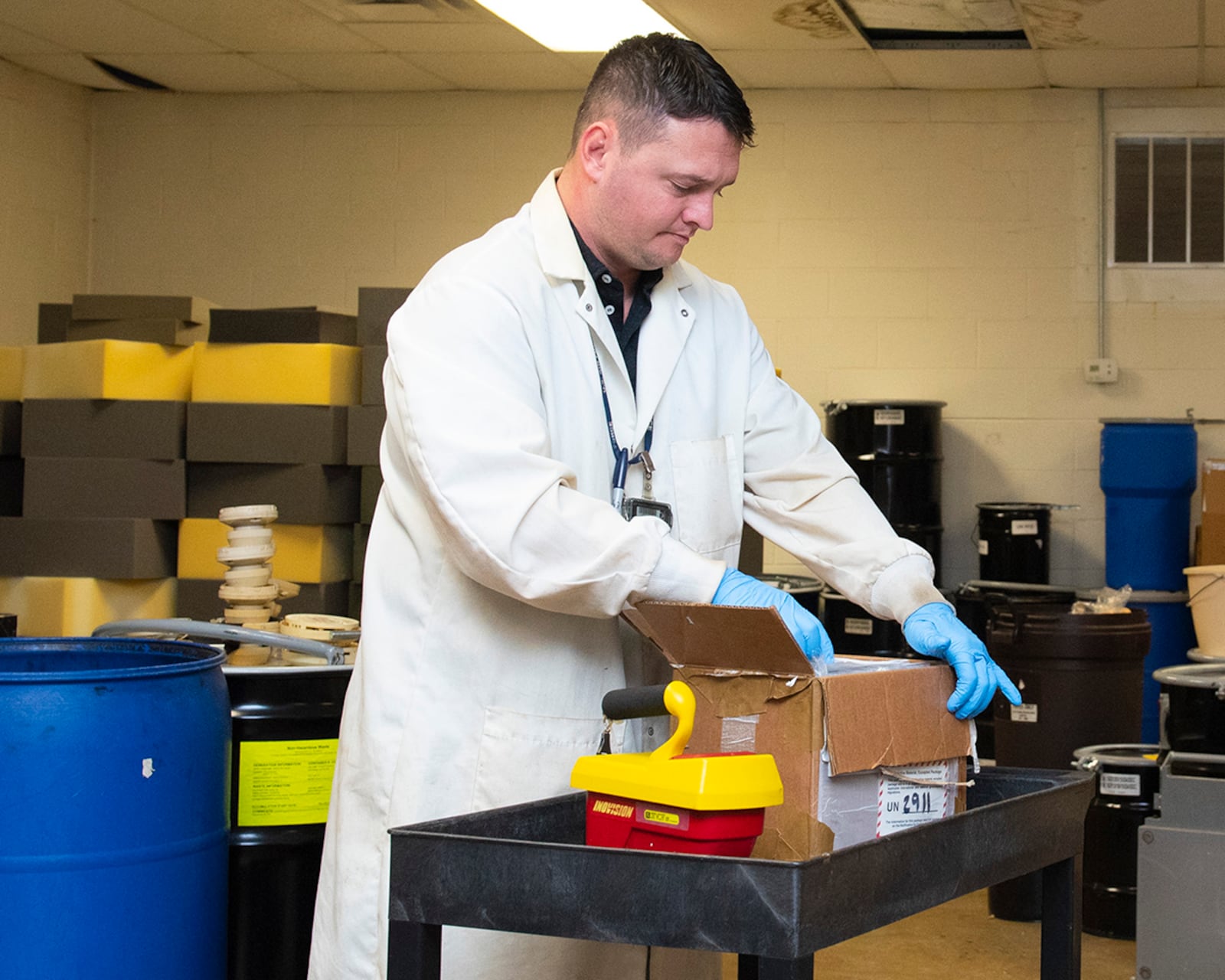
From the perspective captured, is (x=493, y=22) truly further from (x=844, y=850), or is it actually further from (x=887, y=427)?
(x=844, y=850)

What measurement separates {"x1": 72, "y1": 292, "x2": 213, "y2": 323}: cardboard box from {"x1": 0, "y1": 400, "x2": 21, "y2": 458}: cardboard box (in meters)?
0.35

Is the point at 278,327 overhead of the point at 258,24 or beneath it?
beneath

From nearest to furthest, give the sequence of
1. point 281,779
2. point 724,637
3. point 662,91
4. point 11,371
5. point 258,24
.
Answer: point 724,637
point 662,91
point 281,779
point 11,371
point 258,24

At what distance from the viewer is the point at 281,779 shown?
234 centimetres

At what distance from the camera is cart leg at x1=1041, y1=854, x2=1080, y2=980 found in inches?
63.6

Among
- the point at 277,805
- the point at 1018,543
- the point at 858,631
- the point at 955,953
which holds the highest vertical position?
the point at 1018,543

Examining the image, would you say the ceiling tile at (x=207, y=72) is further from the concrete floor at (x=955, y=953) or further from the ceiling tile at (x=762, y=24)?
the concrete floor at (x=955, y=953)

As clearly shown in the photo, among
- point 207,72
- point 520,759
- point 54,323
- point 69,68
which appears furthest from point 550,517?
point 69,68

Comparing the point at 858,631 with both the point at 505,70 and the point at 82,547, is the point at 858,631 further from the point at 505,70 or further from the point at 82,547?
the point at 82,547

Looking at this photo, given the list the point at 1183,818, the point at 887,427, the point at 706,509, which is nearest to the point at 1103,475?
the point at 887,427

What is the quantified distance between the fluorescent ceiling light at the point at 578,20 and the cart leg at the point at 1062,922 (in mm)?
3711

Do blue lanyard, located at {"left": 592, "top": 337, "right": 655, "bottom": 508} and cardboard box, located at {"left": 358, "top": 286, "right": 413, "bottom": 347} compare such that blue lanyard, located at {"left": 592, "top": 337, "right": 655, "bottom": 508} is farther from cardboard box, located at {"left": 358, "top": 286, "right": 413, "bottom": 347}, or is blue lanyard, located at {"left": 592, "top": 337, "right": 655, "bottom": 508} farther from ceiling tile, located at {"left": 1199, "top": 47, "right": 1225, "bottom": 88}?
ceiling tile, located at {"left": 1199, "top": 47, "right": 1225, "bottom": 88}

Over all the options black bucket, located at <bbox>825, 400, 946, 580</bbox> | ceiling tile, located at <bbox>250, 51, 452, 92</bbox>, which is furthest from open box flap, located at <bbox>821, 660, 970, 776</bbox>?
ceiling tile, located at <bbox>250, 51, 452, 92</bbox>

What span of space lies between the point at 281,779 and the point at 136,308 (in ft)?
8.03
